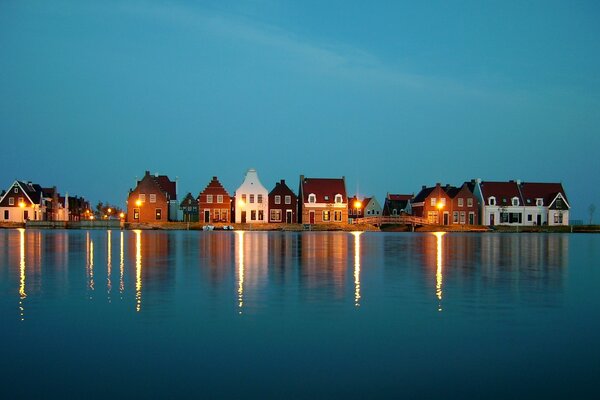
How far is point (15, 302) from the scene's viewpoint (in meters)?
14.2

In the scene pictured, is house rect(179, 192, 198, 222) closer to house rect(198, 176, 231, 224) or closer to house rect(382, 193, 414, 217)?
house rect(198, 176, 231, 224)

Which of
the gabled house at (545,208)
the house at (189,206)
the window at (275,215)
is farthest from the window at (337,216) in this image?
the gabled house at (545,208)

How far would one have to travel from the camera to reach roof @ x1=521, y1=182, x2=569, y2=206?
8988cm

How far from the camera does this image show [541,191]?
9144 centimetres

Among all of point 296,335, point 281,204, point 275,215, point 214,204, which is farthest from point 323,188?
point 296,335

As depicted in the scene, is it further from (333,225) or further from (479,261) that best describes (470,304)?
(333,225)

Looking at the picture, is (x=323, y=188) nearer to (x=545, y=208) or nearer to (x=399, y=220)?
(x=399, y=220)

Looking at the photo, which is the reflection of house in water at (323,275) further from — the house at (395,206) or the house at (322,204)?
the house at (395,206)

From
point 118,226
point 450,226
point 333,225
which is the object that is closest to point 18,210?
point 118,226

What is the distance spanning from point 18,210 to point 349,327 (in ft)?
311

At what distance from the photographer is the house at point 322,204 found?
8612cm

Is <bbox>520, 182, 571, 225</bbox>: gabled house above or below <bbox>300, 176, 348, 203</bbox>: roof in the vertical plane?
below

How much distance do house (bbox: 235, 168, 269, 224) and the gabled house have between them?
40198mm

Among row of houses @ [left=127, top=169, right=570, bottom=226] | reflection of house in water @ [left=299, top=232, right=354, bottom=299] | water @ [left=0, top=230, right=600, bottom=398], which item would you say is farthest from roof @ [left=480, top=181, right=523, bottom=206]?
water @ [left=0, top=230, right=600, bottom=398]
